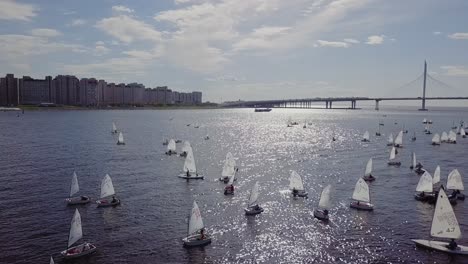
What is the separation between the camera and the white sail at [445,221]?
4253 cm

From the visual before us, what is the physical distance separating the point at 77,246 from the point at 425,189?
4789 centimetres

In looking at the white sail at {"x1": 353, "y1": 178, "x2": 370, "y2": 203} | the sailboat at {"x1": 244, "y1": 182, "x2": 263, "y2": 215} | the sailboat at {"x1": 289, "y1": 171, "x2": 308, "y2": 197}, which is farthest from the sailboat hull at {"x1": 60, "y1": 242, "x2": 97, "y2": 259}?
the white sail at {"x1": 353, "y1": 178, "x2": 370, "y2": 203}

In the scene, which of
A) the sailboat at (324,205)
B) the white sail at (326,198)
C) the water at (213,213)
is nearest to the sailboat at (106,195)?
the water at (213,213)

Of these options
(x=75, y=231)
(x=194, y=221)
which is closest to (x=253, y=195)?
(x=194, y=221)

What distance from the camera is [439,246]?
42250mm

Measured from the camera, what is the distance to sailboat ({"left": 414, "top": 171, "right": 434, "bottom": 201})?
61.1m

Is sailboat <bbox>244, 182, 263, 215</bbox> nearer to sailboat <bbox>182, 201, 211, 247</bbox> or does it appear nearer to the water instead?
the water

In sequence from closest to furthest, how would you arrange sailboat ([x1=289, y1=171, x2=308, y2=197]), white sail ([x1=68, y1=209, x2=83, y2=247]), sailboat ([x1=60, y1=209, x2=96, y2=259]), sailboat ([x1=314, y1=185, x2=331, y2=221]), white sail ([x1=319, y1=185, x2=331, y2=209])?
1. sailboat ([x1=60, y1=209, x2=96, y2=259])
2. white sail ([x1=68, y1=209, x2=83, y2=247])
3. sailboat ([x1=314, y1=185, x2=331, y2=221])
4. white sail ([x1=319, y1=185, x2=331, y2=209])
5. sailboat ([x1=289, y1=171, x2=308, y2=197])

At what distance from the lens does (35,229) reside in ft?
151

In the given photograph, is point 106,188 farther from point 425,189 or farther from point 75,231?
point 425,189

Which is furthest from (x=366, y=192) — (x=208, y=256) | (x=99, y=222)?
(x=99, y=222)

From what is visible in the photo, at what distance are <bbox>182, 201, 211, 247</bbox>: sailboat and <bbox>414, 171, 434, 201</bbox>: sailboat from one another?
3393 centimetres

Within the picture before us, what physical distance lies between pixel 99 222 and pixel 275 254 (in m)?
21.1

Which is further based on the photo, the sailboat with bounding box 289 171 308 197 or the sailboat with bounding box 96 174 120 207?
the sailboat with bounding box 289 171 308 197
